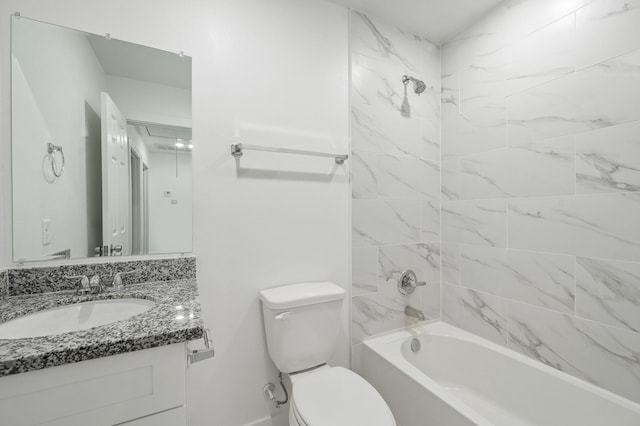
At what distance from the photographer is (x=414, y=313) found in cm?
183

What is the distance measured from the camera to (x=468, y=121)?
72.3 inches

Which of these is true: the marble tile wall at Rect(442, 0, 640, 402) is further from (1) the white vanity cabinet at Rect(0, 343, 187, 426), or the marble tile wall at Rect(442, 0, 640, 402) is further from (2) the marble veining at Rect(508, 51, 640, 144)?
(1) the white vanity cabinet at Rect(0, 343, 187, 426)

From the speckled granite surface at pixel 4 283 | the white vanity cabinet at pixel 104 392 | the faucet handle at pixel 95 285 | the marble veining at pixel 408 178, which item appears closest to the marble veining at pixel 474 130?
the marble veining at pixel 408 178

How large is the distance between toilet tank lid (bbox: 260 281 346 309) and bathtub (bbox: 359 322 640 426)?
19.8 inches

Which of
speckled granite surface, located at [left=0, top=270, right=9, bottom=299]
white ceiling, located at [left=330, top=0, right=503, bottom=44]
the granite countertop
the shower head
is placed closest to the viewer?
the granite countertop

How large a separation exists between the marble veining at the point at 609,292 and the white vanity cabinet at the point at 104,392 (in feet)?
5.60

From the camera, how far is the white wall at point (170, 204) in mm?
1266

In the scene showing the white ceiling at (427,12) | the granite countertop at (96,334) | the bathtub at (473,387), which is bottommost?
the bathtub at (473,387)

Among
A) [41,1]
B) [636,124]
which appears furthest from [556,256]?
[41,1]

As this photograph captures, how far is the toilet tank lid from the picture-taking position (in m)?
1.32

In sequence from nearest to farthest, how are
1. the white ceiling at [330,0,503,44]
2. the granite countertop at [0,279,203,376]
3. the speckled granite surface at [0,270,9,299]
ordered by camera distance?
the granite countertop at [0,279,203,376] → the speckled granite surface at [0,270,9,299] → the white ceiling at [330,0,503,44]

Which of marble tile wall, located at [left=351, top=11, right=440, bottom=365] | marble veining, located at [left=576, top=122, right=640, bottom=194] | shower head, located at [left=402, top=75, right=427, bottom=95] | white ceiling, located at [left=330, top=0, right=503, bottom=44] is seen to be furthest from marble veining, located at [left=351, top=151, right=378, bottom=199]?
marble veining, located at [left=576, top=122, right=640, bottom=194]

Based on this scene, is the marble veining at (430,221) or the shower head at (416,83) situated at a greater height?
the shower head at (416,83)

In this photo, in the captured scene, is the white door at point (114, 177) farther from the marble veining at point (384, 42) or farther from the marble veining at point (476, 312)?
the marble veining at point (476, 312)
